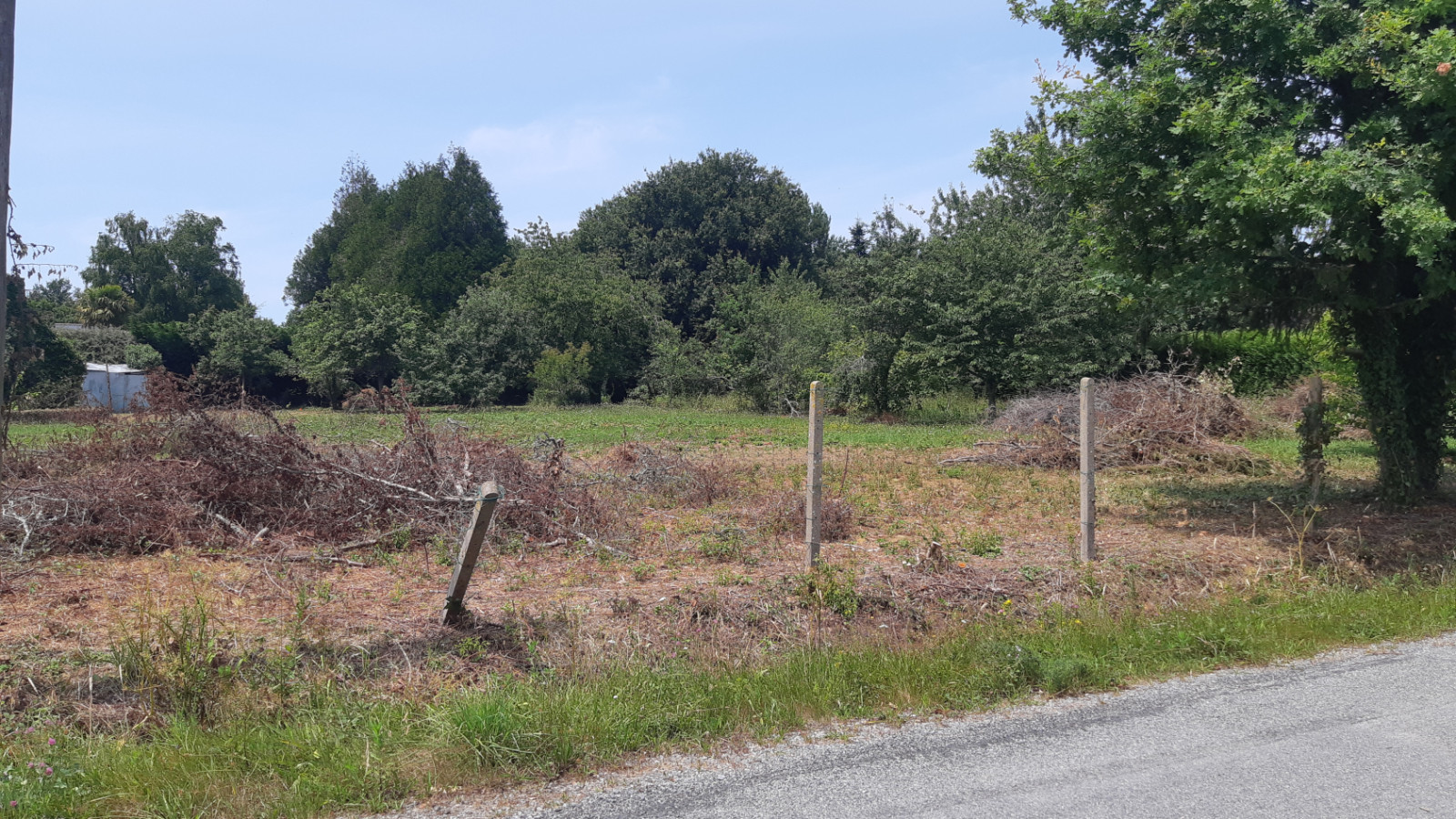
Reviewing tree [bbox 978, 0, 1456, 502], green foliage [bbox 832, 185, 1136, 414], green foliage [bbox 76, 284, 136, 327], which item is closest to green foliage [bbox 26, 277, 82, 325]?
green foliage [bbox 76, 284, 136, 327]

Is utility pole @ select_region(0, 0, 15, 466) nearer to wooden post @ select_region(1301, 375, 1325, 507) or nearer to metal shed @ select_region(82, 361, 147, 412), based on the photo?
wooden post @ select_region(1301, 375, 1325, 507)

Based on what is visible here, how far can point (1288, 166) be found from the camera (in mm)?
7848

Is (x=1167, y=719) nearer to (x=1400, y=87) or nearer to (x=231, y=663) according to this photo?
(x=231, y=663)

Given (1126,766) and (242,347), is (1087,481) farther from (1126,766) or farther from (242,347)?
(242,347)

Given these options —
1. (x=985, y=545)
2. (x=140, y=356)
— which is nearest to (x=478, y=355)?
(x=140, y=356)

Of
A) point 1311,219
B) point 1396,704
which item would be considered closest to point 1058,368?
point 1311,219

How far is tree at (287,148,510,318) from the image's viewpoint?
5288 cm

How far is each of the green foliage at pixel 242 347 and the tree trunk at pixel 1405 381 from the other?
Answer: 38390 mm

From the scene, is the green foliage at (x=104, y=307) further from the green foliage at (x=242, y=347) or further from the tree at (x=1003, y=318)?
the tree at (x=1003, y=318)

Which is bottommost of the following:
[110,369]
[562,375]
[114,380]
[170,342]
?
[114,380]

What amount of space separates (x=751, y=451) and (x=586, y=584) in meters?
11.0

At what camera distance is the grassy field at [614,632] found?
13.7ft

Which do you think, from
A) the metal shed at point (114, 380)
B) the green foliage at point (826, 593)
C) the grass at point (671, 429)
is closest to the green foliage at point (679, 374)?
the grass at point (671, 429)

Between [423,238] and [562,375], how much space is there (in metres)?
21.4
